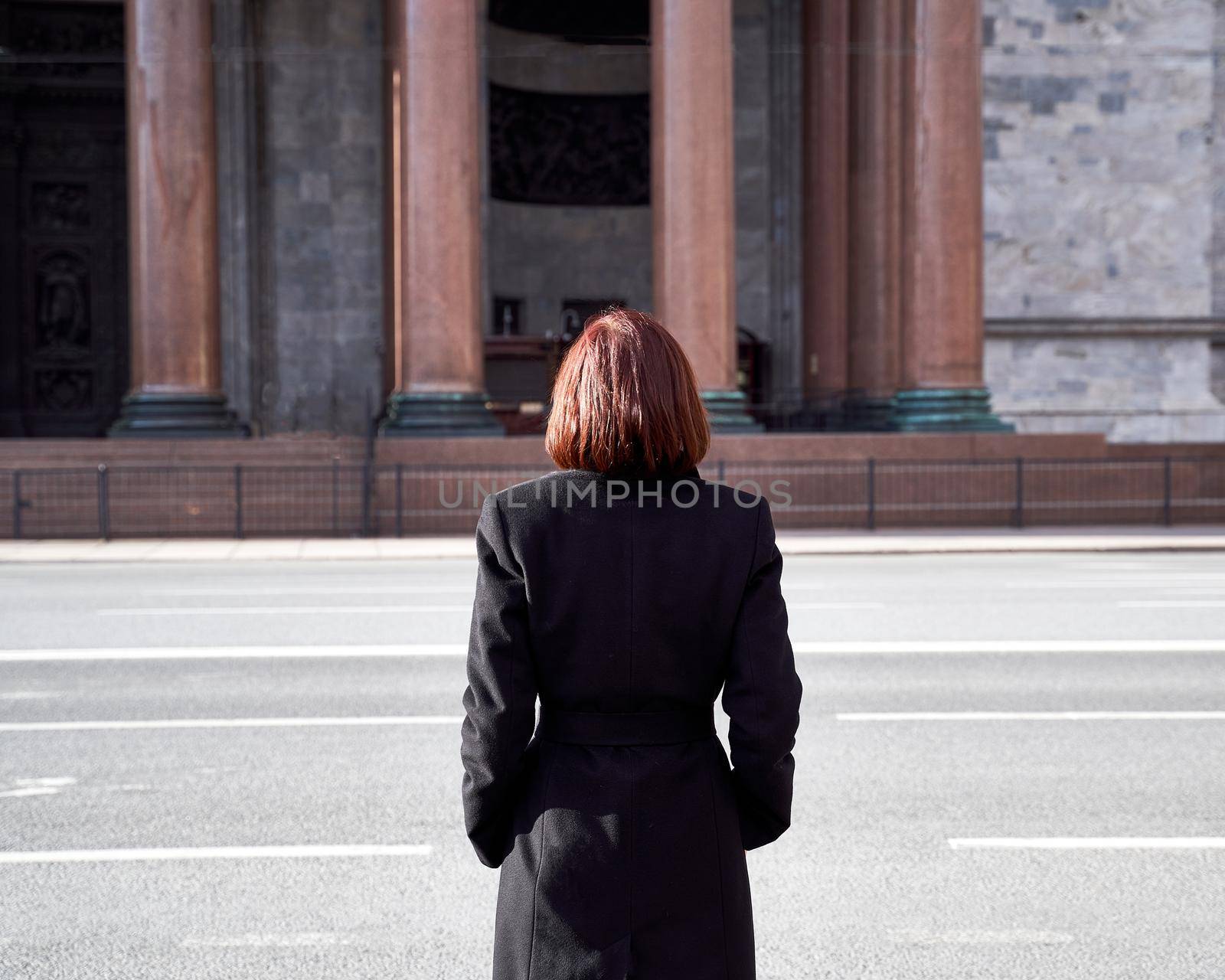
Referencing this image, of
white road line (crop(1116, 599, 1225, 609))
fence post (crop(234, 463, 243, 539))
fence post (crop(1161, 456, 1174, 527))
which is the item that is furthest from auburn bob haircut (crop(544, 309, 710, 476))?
fence post (crop(1161, 456, 1174, 527))

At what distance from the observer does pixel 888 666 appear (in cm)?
980

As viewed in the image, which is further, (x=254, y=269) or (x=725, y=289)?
(x=254, y=269)

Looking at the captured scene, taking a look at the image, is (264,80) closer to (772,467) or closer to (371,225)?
(371,225)

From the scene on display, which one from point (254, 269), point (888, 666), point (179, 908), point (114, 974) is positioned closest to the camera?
point (114, 974)

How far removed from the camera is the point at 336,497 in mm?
21203

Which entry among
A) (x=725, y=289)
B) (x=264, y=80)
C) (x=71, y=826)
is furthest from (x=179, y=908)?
(x=264, y=80)

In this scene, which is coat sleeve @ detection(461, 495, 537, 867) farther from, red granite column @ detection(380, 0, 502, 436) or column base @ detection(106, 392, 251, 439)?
column base @ detection(106, 392, 251, 439)

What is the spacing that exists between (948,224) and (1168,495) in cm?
559

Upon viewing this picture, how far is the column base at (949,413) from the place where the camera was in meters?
23.3

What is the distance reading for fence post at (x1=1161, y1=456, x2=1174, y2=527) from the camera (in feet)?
73.9

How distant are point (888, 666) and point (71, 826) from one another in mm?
5638

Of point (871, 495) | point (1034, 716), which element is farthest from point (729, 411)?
point (1034, 716)

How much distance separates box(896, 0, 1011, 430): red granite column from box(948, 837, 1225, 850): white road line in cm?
1786

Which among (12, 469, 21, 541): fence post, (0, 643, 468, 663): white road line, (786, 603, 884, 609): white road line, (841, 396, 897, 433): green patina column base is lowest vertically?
(786, 603, 884, 609): white road line
